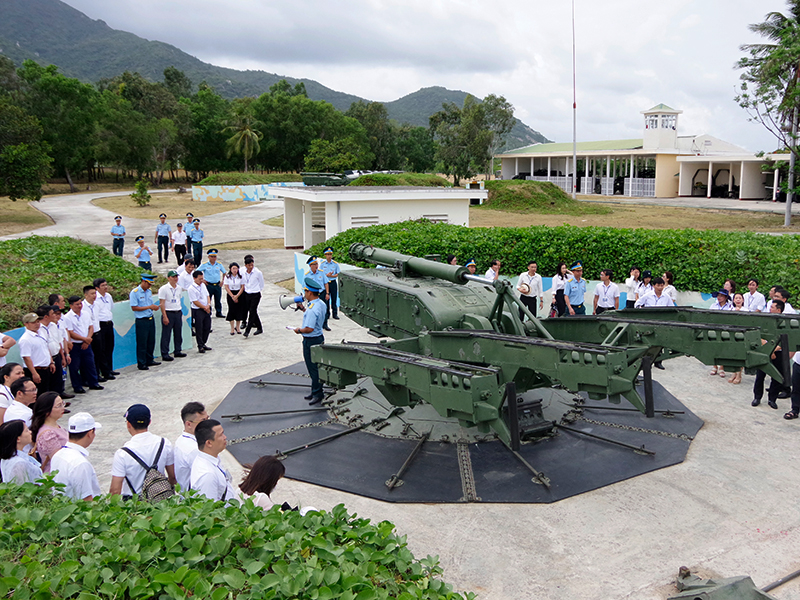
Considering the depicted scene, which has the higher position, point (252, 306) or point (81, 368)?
point (252, 306)

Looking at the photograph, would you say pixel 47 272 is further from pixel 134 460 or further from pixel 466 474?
pixel 466 474

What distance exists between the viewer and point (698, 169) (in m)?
51.2

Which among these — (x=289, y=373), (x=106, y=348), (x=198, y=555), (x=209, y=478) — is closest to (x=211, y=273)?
(x=106, y=348)

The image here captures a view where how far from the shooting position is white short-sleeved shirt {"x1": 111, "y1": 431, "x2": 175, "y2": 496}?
17.0 ft

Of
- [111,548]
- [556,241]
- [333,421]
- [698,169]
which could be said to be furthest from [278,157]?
[111,548]

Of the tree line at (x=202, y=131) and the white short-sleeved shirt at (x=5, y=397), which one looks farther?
the tree line at (x=202, y=131)

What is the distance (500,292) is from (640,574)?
3.58m

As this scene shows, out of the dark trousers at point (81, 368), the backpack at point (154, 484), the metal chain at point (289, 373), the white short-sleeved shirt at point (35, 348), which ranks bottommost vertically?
the metal chain at point (289, 373)

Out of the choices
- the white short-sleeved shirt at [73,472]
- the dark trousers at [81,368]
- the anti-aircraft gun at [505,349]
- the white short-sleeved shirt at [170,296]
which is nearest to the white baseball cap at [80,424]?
the white short-sleeved shirt at [73,472]

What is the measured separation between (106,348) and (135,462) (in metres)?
6.64

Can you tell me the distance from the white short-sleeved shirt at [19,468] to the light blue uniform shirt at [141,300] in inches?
261

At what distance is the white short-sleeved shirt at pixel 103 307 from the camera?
1085 cm

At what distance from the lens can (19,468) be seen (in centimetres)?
510

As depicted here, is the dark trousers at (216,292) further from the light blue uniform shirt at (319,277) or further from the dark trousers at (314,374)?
the dark trousers at (314,374)
